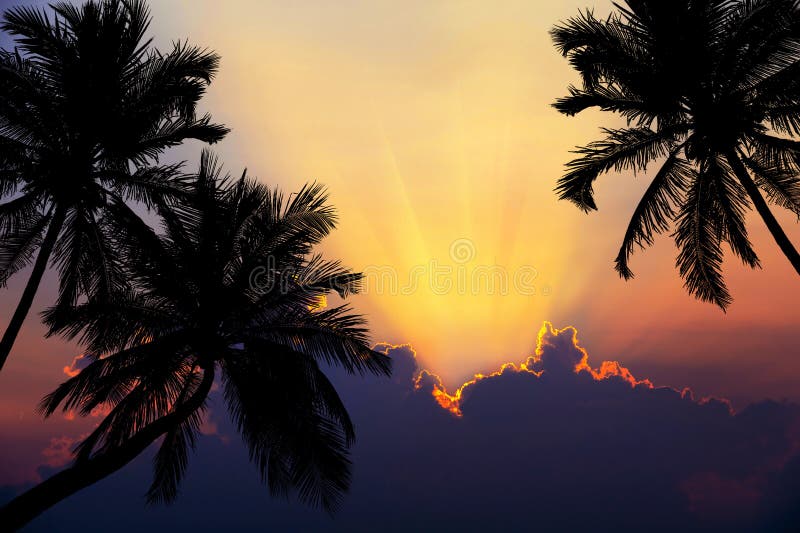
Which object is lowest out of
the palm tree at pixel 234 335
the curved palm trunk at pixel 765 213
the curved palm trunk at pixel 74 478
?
the curved palm trunk at pixel 74 478

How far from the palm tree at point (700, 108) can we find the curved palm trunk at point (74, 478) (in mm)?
9913

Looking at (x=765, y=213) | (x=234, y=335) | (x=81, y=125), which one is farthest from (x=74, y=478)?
(x=765, y=213)

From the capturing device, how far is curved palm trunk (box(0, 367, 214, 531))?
690cm

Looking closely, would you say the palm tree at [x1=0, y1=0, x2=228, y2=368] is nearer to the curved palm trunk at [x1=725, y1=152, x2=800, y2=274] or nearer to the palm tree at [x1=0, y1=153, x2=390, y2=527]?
the palm tree at [x1=0, y1=153, x2=390, y2=527]

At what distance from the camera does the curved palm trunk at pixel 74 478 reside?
690cm

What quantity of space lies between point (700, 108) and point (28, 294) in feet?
47.9

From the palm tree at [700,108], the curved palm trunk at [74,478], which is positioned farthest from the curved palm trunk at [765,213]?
the curved palm trunk at [74,478]

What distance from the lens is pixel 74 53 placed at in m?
11.2

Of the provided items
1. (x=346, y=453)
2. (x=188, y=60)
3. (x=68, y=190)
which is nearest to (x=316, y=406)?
(x=346, y=453)

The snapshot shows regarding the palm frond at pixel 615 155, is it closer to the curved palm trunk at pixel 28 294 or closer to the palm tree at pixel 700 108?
the palm tree at pixel 700 108

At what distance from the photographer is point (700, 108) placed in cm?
1061

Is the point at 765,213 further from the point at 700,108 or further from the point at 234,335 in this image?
the point at 234,335

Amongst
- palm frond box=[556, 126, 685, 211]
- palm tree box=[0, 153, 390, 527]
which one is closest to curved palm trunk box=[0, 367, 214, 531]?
palm tree box=[0, 153, 390, 527]

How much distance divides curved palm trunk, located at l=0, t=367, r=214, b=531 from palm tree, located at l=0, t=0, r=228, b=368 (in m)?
3.75
